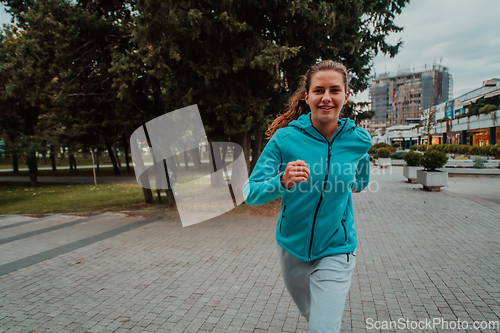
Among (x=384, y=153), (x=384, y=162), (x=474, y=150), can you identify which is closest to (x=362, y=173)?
(x=384, y=162)

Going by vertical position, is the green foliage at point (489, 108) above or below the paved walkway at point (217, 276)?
above

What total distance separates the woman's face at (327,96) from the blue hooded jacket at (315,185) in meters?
0.12

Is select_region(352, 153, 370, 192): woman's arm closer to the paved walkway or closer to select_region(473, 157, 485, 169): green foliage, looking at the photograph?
the paved walkway

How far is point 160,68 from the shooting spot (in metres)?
7.39

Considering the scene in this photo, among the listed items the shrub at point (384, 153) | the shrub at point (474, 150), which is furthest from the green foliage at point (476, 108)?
the shrub at point (384, 153)

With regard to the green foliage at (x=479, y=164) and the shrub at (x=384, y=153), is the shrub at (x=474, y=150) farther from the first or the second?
the green foliage at (x=479, y=164)

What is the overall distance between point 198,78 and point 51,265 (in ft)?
17.9

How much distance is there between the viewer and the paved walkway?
3.38 metres

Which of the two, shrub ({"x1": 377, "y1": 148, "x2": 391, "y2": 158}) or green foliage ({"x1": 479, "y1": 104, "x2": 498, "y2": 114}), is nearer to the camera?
shrub ({"x1": 377, "y1": 148, "x2": 391, "y2": 158})

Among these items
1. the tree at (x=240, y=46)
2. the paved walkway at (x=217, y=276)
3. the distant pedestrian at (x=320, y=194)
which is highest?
the tree at (x=240, y=46)

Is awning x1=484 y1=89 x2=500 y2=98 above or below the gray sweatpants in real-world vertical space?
above

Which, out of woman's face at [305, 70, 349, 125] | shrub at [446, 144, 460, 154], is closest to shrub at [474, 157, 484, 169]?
shrub at [446, 144, 460, 154]

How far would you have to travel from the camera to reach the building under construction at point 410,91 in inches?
4375

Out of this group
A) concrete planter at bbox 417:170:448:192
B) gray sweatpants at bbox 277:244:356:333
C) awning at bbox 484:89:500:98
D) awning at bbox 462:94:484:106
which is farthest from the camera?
awning at bbox 462:94:484:106
